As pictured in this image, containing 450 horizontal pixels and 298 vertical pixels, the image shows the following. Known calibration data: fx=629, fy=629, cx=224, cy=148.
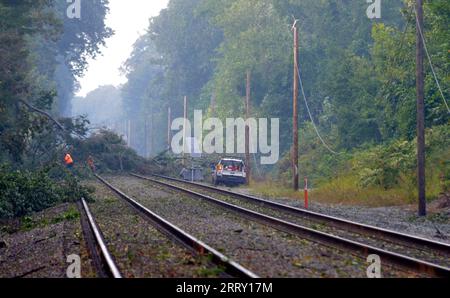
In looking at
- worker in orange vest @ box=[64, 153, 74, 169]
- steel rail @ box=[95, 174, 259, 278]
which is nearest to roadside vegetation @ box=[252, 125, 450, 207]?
steel rail @ box=[95, 174, 259, 278]

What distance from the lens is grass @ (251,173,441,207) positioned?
23.7m

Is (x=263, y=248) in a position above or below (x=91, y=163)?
below

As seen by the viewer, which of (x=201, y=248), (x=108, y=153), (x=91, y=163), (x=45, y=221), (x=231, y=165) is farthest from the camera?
(x=108, y=153)

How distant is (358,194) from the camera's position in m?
26.1

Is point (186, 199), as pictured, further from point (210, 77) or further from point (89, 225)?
point (210, 77)

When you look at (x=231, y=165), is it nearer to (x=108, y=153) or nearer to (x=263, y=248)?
(x=108, y=153)

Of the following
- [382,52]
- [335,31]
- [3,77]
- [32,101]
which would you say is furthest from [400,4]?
[3,77]

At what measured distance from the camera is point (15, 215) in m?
22.1

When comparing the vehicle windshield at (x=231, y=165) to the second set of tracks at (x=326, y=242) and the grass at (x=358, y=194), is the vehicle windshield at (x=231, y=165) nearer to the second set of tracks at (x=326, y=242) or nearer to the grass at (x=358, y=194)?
the grass at (x=358, y=194)

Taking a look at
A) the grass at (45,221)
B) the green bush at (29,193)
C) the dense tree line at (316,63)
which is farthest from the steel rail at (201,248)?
the dense tree line at (316,63)

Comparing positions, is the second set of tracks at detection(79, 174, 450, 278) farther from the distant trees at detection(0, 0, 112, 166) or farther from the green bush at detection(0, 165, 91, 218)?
the distant trees at detection(0, 0, 112, 166)

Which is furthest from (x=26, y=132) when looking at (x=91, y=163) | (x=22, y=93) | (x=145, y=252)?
(x=145, y=252)

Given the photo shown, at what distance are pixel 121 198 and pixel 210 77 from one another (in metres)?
62.2

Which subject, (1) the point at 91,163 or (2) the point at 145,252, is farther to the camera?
(1) the point at 91,163
